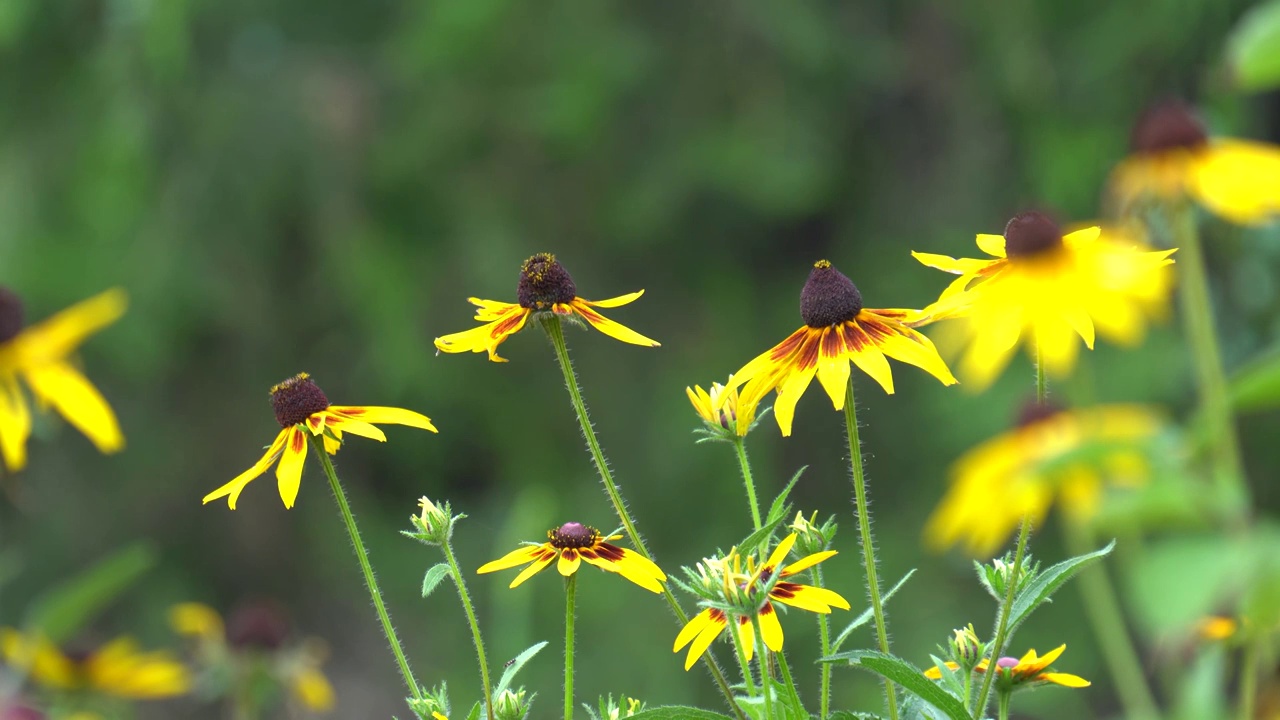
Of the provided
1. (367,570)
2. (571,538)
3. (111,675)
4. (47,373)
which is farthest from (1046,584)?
(111,675)

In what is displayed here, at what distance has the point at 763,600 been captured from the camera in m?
0.65

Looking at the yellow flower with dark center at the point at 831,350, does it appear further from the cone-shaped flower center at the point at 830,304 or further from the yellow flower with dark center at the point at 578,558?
the yellow flower with dark center at the point at 578,558

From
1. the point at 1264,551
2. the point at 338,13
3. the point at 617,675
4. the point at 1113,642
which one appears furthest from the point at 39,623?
the point at 338,13

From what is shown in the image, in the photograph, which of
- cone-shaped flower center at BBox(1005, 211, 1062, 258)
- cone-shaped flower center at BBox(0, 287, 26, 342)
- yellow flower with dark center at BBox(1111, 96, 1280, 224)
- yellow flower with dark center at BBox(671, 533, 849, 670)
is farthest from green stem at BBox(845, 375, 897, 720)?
cone-shaped flower center at BBox(0, 287, 26, 342)

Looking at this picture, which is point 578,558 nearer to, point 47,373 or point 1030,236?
point 1030,236

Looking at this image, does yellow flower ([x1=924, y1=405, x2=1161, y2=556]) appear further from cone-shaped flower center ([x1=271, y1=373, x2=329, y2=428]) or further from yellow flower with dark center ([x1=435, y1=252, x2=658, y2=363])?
cone-shaped flower center ([x1=271, y1=373, x2=329, y2=428])

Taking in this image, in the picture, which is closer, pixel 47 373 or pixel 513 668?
pixel 513 668

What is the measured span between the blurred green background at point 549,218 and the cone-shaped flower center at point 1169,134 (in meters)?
1.91

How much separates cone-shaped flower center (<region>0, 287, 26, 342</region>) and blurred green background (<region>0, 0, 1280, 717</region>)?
216 centimetres

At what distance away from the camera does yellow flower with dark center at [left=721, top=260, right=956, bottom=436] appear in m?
0.72

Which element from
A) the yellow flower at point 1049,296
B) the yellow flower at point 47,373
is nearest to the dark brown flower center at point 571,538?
the yellow flower at point 1049,296

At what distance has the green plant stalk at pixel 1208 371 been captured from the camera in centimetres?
59

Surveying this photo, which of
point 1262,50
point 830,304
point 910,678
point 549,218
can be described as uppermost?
point 549,218

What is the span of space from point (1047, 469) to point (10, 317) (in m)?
1.70
